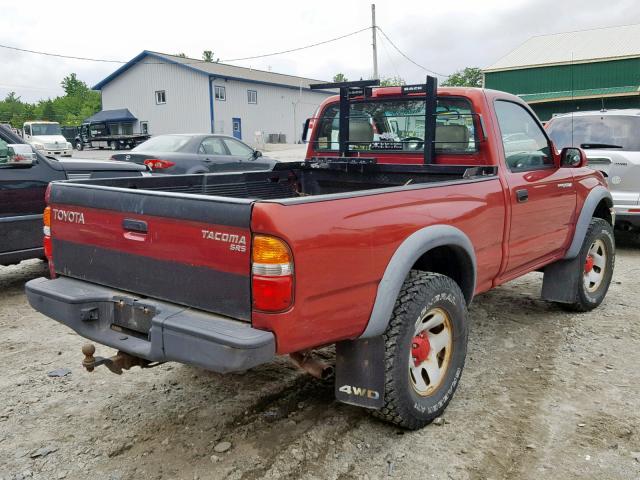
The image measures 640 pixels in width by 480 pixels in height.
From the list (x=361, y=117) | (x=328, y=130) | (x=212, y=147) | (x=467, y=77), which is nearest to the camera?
(x=361, y=117)

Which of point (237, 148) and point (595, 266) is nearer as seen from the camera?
point (595, 266)

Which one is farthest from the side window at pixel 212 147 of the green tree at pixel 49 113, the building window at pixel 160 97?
the green tree at pixel 49 113

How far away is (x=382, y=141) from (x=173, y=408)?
259cm

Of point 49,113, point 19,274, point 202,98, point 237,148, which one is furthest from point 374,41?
point 49,113

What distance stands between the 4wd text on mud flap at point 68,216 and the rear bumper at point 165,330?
0.35 metres

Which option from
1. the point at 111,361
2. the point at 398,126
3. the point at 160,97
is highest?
the point at 160,97

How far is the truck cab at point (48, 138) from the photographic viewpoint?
3050 centimetres

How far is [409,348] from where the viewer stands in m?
2.99

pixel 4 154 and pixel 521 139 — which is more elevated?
pixel 521 139

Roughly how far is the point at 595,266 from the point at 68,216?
14.6 ft

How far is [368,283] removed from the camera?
2.73m

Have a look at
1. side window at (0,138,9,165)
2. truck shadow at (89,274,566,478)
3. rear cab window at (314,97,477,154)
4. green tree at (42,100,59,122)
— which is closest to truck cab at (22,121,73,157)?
side window at (0,138,9,165)

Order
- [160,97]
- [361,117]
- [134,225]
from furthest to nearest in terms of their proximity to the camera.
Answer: [160,97], [361,117], [134,225]

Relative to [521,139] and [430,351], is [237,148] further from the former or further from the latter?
[430,351]
